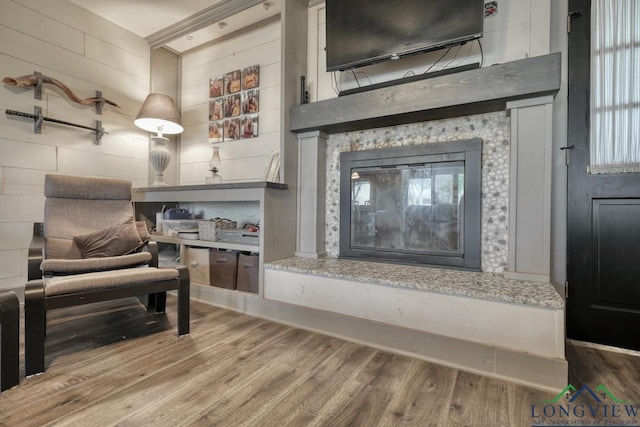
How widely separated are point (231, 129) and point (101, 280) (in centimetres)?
195

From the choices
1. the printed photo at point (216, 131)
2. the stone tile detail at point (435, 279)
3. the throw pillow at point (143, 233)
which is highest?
the printed photo at point (216, 131)

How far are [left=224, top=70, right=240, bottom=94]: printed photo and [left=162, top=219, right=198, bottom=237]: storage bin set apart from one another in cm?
138

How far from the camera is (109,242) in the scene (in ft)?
6.93

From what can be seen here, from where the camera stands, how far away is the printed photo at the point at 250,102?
2928mm

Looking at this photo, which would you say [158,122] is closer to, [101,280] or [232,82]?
[232,82]

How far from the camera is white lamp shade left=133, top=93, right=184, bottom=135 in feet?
9.36

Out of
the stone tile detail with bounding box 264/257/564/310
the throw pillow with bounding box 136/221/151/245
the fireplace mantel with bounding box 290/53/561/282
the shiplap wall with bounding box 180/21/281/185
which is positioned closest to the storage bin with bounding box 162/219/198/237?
the throw pillow with bounding box 136/221/151/245

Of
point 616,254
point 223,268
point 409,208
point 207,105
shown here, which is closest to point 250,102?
point 207,105

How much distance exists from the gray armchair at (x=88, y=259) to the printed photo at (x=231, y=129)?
1039 millimetres

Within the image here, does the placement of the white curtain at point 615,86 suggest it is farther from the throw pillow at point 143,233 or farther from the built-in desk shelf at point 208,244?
the throw pillow at point 143,233

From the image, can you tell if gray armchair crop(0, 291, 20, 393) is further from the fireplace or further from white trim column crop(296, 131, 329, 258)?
the fireplace

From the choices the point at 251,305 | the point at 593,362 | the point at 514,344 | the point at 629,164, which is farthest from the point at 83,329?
the point at 629,164

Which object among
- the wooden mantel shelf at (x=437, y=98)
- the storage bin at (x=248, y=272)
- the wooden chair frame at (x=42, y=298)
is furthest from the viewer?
the storage bin at (x=248, y=272)

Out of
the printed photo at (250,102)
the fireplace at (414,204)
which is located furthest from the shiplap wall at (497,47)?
the printed photo at (250,102)
